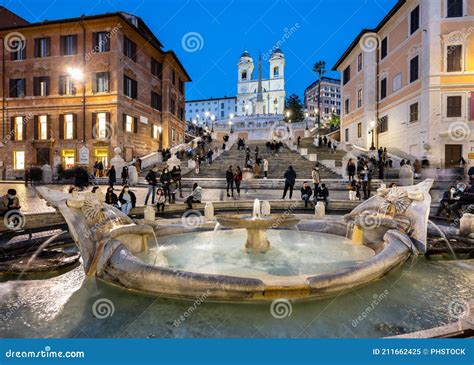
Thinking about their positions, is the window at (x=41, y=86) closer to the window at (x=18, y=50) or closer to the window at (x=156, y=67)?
the window at (x=18, y=50)

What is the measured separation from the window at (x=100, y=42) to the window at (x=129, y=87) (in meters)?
2.93

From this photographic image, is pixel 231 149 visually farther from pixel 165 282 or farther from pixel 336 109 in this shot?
pixel 336 109

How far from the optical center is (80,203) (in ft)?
18.2

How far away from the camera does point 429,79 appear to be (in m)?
22.5

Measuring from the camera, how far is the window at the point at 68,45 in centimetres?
2894

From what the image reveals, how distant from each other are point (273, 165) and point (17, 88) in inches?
1009

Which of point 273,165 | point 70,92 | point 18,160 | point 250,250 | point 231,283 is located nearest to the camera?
point 231,283

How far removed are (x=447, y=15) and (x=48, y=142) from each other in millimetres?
34040

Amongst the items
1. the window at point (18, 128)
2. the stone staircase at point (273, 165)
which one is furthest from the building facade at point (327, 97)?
the window at point (18, 128)

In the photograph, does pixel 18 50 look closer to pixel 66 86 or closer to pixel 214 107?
pixel 66 86

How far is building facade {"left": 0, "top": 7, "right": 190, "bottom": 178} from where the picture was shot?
28.3 meters

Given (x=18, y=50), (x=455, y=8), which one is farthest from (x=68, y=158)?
(x=455, y=8)

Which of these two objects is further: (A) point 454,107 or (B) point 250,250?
(A) point 454,107

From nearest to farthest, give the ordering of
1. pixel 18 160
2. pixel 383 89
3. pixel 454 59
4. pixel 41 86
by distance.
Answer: pixel 454 59 → pixel 41 86 → pixel 18 160 → pixel 383 89
